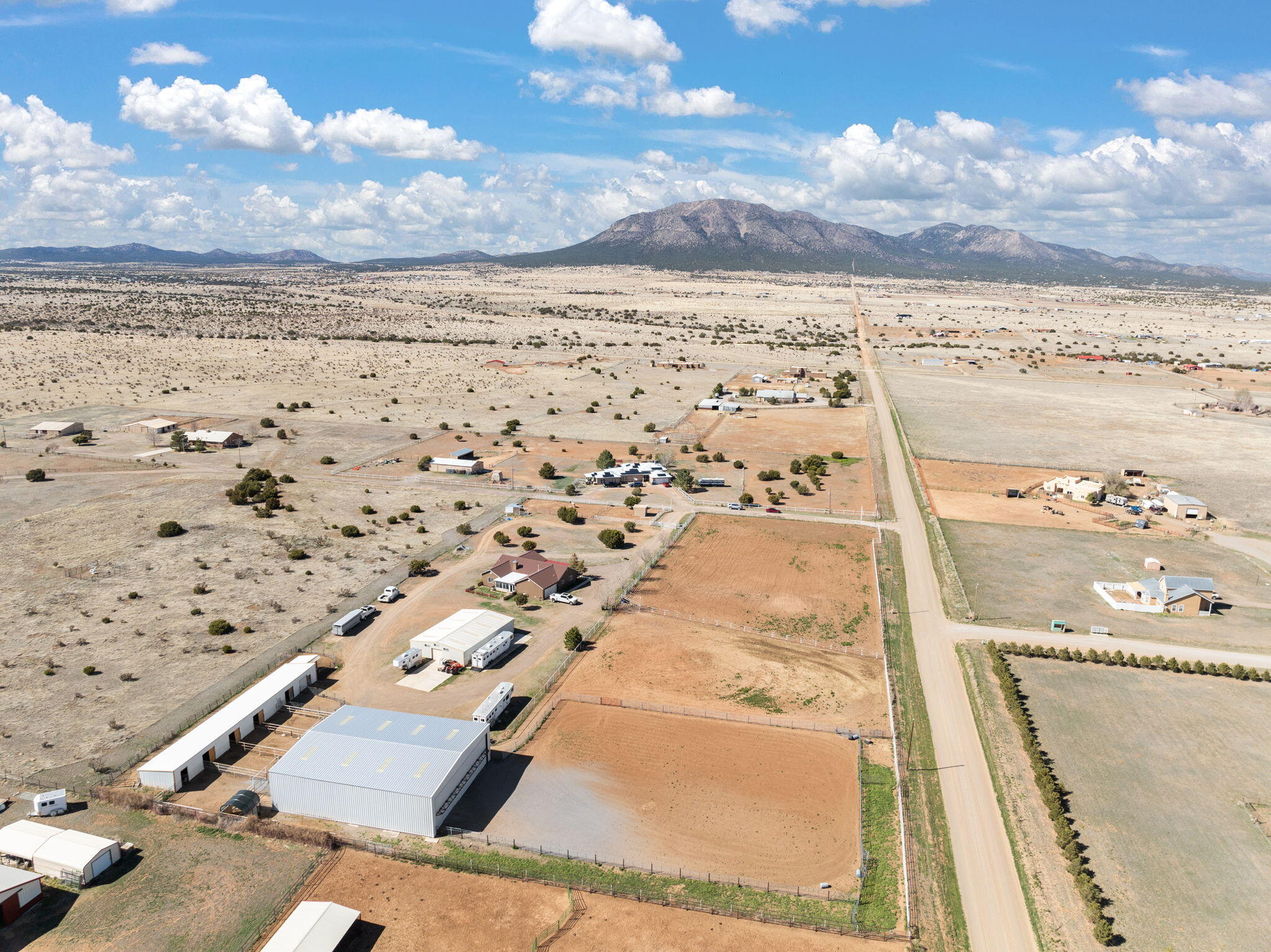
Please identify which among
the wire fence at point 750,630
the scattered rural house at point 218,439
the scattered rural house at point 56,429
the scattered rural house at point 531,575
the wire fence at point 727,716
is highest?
the scattered rural house at point 56,429

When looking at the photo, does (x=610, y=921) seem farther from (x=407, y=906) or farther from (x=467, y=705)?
(x=467, y=705)

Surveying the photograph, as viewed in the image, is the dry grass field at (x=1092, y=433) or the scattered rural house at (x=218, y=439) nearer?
the dry grass field at (x=1092, y=433)

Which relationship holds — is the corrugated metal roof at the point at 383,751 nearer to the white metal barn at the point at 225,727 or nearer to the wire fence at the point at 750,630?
the white metal barn at the point at 225,727

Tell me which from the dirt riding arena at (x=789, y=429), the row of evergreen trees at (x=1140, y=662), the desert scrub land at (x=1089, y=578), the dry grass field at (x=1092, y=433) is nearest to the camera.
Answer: the row of evergreen trees at (x=1140, y=662)

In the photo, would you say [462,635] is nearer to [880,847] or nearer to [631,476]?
[880,847]

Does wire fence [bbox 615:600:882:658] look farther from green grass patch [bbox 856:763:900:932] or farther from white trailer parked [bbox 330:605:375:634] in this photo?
white trailer parked [bbox 330:605:375:634]

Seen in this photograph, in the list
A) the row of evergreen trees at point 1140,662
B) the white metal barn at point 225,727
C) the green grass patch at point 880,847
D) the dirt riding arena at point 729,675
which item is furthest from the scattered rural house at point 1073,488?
the white metal barn at point 225,727

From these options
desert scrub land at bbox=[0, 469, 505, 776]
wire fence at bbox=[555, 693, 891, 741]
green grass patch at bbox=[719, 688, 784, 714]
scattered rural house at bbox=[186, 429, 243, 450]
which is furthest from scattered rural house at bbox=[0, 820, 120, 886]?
scattered rural house at bbox=[186, 429, 243, 450]
